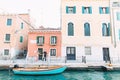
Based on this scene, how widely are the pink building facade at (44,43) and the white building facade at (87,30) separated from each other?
1169mm

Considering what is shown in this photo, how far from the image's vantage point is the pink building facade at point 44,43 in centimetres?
2775

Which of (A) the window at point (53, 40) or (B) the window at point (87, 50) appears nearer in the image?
Result: (B) the window at point (87, 50)

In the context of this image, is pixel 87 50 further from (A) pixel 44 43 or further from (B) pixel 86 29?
(A) pixel 44 43

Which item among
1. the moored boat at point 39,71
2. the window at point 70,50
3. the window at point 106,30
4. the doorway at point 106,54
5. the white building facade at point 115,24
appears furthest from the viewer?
the window at point 106,30

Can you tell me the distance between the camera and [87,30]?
27.8 meters

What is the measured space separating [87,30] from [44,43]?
7.26m

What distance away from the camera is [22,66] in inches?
871

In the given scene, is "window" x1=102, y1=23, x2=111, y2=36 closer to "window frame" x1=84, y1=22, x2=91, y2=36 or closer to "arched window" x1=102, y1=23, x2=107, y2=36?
"arched window" x1=102, y1=23, x2=107, y2=36

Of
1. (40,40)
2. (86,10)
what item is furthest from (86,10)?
(40,40)

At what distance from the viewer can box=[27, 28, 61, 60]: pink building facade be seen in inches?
1093

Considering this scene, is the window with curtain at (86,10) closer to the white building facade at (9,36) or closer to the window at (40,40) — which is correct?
the window at (40,40)

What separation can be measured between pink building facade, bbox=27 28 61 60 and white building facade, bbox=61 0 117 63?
117cm

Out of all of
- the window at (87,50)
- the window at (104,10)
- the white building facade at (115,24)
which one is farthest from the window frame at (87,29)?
the white building facade at (115,24)

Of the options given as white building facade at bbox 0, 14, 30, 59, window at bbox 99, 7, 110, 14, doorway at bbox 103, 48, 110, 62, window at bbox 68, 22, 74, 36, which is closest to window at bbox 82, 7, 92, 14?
window at bbox 99, 7, 110, 14
